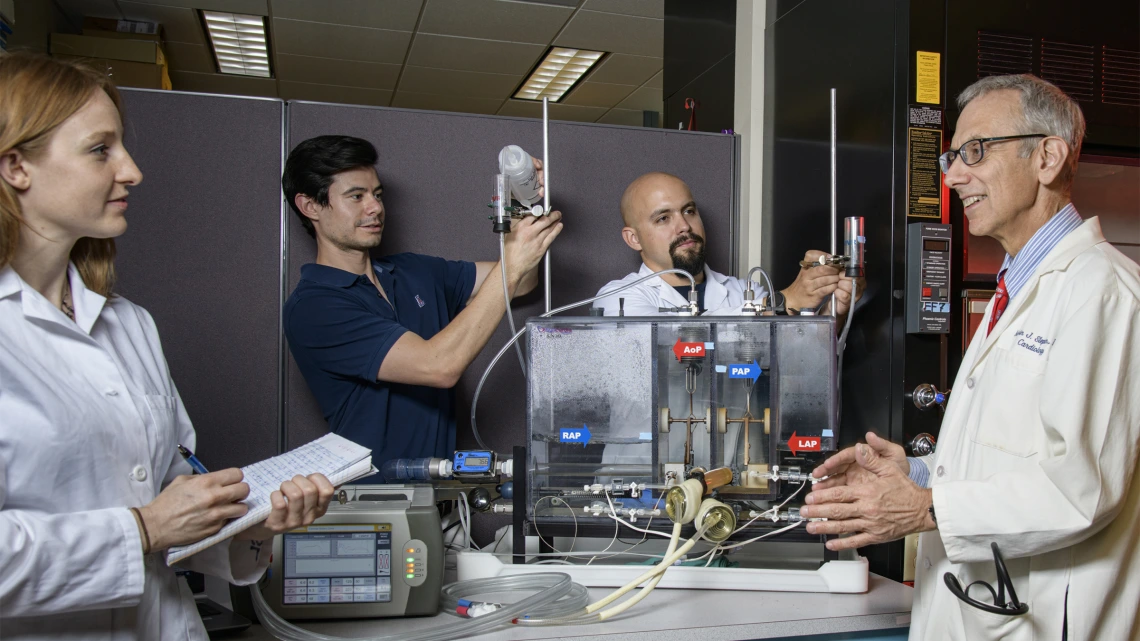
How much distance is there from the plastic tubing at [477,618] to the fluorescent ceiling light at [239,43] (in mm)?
4278

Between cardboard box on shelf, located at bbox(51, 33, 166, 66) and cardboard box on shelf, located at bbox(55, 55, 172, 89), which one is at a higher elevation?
cardboard box on shelf, located at bbox(51, 33, 166, 66)

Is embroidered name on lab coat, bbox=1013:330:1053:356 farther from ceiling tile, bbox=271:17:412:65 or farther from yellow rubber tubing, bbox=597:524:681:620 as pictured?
ceiling tile, bbox=271:17:412:65

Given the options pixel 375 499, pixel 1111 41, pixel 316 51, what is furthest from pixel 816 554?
pixel 316 51

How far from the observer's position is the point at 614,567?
5.08 feet

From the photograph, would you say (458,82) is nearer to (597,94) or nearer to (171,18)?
(597,94)

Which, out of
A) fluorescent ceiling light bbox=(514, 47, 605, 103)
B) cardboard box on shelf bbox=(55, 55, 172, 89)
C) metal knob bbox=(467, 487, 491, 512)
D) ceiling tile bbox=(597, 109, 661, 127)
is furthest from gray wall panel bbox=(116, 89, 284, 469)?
ceiling tile bbox=(597, 109, 661, 127)

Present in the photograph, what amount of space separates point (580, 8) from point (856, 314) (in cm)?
323

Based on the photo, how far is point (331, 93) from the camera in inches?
251

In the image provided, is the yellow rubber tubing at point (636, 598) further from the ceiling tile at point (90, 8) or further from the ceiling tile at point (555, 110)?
the ceiling tile at point (555, 110)

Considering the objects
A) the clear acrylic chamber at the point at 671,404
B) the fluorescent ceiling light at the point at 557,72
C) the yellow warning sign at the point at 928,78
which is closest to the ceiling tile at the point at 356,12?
the fluorescent ceiling light at the point at 557,72

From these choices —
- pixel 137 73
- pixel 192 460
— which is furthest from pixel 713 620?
pixel 137 73

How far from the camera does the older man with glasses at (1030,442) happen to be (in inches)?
44.9

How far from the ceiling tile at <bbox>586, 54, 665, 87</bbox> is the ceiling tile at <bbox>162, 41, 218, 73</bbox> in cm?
258

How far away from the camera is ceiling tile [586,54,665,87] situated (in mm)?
5535
